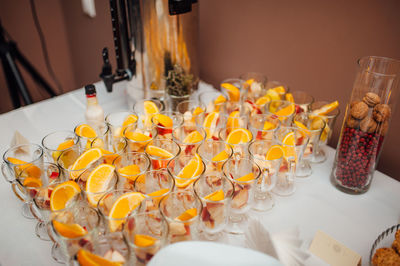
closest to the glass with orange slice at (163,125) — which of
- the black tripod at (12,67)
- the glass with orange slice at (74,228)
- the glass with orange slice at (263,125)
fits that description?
the glass with orange slice at (263,125)

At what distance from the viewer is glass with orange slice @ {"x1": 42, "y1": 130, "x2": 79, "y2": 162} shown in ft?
2.51

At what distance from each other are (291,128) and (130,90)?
0.55m

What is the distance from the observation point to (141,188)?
2.17 ft

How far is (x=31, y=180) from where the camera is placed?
70 centimetres

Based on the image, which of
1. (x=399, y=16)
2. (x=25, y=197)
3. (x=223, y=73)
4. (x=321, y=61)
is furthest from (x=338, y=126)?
(x=25, y=197)

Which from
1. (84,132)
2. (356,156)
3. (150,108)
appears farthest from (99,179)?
(356,156)

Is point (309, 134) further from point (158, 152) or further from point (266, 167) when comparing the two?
point (158, 152)

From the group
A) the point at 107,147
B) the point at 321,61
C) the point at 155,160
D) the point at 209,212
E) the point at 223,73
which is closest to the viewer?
the point at 209,212

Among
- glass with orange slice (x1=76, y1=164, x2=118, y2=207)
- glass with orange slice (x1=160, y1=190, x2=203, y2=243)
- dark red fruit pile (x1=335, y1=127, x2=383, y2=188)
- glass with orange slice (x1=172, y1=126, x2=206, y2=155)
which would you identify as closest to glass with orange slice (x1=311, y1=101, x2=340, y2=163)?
dark red fruit pile (x1=335, y1=127, x2=383, y2=188)

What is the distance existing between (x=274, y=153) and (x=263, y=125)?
0.59 feet

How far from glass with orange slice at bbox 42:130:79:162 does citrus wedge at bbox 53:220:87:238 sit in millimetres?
254

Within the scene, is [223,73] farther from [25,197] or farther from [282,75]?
[25,197]

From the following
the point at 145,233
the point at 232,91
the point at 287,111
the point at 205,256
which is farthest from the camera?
the point at 232,91

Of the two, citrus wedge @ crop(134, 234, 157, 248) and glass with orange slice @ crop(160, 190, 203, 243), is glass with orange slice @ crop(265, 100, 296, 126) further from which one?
citrus wedge @ crop(134, 234, 157, 248)
